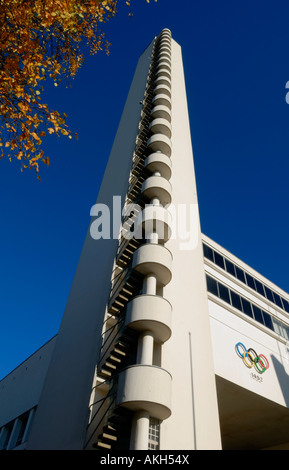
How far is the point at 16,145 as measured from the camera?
9.04 metres

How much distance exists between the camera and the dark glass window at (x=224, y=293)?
72.4 ft

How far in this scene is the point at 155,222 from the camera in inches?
740

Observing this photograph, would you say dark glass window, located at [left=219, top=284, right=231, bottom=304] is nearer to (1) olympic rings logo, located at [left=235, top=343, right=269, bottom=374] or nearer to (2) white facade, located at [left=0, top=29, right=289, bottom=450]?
(2) white facade, located at [left=0, top=29, right=289, bottom=450]

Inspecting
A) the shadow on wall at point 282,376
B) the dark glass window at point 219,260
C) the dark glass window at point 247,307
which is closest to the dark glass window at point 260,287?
the dark glass window at point 247,307

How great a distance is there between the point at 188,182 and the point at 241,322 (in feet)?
38.2

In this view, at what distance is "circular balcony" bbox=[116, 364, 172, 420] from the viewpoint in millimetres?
11527

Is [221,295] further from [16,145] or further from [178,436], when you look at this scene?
[16,145]

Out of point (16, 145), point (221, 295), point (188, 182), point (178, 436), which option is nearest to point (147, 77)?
point (188, 182)

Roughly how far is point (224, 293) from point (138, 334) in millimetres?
9938

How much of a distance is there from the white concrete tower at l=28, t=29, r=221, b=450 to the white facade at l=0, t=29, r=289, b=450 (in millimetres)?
62

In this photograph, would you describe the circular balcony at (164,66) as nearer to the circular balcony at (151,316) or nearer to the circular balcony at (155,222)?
the circular balcony at (155,222)

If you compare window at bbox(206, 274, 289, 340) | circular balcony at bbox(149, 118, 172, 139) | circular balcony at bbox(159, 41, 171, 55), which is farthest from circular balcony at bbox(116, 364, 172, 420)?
circular balcony at bbox(159, 41, 171, 55)

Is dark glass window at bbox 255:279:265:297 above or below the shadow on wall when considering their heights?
above

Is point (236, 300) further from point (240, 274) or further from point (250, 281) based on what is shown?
point (250, 281)
